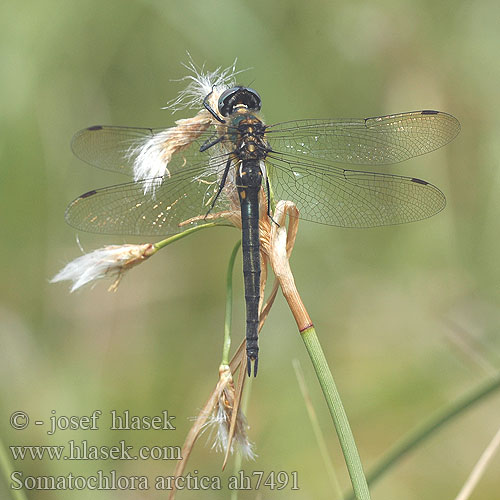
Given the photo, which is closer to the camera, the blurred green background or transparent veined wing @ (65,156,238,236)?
transparent veined wing @ (65,156,238,236)

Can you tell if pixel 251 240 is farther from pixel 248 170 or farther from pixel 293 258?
pixel 293 258

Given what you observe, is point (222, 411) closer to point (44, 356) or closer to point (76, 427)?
point (76, 427)

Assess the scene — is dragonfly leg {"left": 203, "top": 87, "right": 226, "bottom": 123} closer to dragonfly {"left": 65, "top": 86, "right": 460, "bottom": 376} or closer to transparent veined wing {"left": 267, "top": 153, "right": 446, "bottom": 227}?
dragonfly {"left": 65, "top": 86, "right": 460, "bottom": 376}

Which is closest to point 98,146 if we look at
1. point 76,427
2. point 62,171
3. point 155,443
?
point 76,427

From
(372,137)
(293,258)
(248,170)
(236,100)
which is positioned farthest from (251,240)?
(293,258)

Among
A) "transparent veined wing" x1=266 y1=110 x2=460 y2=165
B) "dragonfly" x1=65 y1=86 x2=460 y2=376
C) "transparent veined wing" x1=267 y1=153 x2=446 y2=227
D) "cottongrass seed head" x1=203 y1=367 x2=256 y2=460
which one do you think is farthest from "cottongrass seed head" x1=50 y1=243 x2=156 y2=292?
"transparent veined wing" x1=266 y1=110 x2=460 y2=165

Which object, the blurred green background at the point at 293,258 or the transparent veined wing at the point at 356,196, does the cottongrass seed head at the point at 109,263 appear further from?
the blurred green background at the point at 293,258
